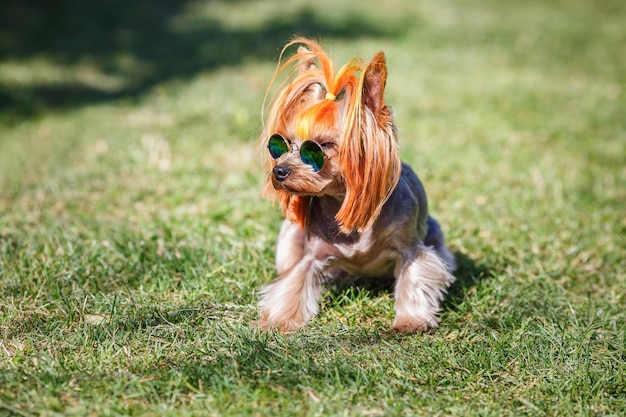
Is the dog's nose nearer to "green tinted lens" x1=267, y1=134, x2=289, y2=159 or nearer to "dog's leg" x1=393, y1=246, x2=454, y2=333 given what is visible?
"green tinted lens" x1=267, y1=134, x2=289, y2=159

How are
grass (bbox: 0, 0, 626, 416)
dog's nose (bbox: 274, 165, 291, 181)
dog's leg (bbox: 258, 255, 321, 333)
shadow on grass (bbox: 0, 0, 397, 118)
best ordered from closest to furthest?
grass (bbox: 0, 0, 626, 416), dog's nose (bbox: 274, 165, 291, 181), dog's leg (bbox: 258, 255, 321, 333), shadow on grass (bbox: 0, 0, 397, 118)

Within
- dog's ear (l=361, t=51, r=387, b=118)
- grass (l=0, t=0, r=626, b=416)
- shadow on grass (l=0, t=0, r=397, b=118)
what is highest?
dog's ear (l=361, t=51, r=387, b=118)

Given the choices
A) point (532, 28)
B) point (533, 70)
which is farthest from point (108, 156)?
point (532, 28)

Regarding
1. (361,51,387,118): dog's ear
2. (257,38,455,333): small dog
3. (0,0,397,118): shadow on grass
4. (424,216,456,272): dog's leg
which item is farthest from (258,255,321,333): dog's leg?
(0,0,397,118): shadow on grass

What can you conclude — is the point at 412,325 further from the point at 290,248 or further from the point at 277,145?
the point at 277,145

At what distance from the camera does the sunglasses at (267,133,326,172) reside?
3.54m

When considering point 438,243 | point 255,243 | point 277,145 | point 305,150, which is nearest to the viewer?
point 305,150

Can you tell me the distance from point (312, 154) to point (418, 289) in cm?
109

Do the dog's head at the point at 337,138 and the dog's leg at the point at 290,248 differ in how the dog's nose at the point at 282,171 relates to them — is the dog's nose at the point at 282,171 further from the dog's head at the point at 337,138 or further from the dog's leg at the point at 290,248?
the dog's leg at the point at 290,248

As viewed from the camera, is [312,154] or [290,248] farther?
[290,248]

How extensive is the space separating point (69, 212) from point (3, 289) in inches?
67.4

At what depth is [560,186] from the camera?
6.69 meters

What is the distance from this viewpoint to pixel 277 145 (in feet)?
12.1

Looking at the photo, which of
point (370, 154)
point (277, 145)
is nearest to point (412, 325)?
point (370, 154)
